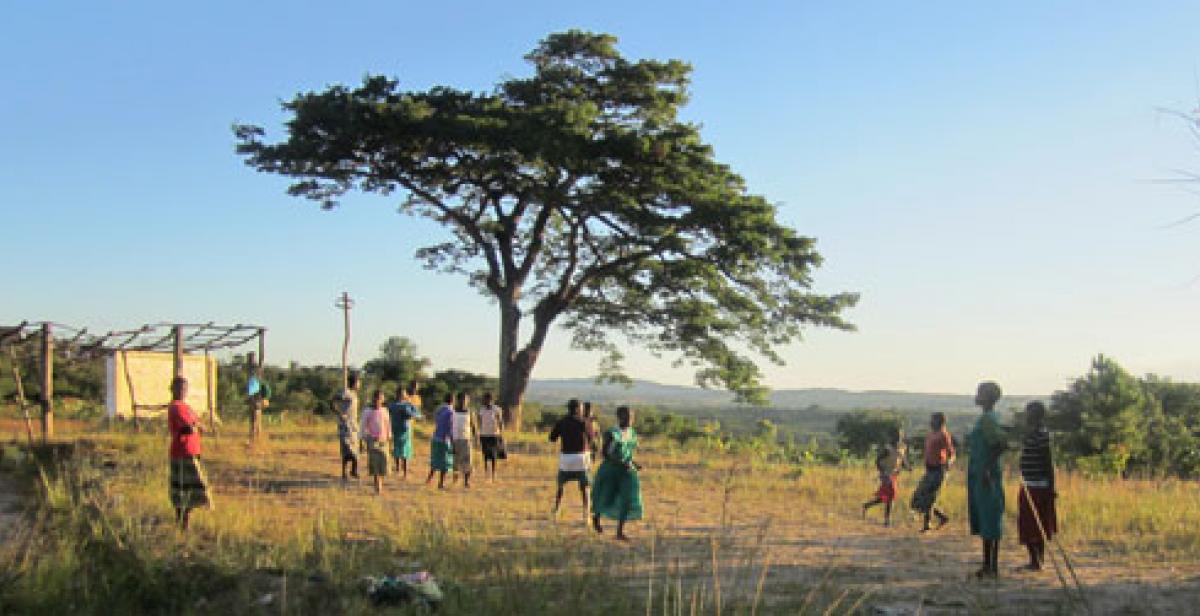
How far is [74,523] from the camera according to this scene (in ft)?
30.8

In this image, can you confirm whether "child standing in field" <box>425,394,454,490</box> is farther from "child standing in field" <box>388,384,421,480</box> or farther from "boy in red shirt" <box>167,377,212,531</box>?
"boy in red shirt" <box>167,377,212,531</box>

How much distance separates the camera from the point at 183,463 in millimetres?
10305

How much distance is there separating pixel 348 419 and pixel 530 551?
22.5ft

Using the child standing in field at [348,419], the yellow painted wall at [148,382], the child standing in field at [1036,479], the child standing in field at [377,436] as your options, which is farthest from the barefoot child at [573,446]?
the yellow painted wall at [148,382]

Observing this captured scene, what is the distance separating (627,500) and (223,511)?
14.9 feet

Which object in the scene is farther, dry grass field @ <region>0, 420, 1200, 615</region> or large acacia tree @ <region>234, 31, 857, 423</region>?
large acacia tree @ <region>234, 31, 857, 423</region>

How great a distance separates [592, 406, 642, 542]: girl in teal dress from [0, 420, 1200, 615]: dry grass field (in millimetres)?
319

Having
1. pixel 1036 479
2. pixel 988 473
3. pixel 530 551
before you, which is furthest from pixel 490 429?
pixel 1036 479

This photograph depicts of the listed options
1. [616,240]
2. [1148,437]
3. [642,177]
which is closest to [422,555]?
[642,177]

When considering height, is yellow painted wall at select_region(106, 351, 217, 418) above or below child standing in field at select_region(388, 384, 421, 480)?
above

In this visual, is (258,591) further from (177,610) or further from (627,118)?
(627,118)

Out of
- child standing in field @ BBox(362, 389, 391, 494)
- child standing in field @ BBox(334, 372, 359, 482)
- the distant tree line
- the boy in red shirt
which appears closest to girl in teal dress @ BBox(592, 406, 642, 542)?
the boy in red shirt

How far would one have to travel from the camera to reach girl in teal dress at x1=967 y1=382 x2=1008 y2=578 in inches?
350

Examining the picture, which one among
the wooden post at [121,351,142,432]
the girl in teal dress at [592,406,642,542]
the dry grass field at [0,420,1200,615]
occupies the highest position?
the wooden post at [121,351,142,432]
